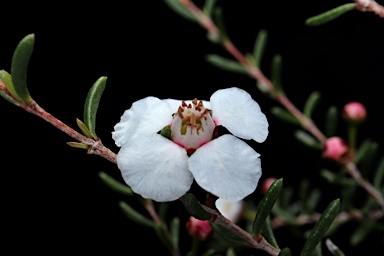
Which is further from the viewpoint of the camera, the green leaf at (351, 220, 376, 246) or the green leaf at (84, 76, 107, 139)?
the green leaf at (351, 220, 376, 246)

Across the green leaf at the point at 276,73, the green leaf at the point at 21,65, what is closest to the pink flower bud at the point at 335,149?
the green leaf at the point at 276,73

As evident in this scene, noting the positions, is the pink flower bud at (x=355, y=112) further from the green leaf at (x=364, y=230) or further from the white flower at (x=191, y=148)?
the white flower at (x=191, y=148)

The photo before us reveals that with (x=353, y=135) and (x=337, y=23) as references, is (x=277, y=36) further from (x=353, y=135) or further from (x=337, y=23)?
(x=353, y=135)

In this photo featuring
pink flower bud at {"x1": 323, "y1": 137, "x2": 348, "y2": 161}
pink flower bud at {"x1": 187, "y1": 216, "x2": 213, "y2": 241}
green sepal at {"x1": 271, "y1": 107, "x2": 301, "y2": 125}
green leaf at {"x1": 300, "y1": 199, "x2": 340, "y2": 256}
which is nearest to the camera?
green leaf at {"x1": 300, "y1": 199, "x2": 340, "y2": 256}

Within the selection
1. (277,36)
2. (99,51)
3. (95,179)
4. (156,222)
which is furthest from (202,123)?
(277,36)

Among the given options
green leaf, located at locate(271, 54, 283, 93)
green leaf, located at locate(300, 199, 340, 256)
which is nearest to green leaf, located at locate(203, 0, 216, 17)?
green leaf, located at locate(271, 54, 283, 93)

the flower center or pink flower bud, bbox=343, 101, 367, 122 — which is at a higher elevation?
the flower center

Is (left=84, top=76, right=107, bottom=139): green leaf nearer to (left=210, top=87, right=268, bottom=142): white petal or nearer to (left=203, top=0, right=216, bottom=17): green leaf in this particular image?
(left=210, top=87, right=268, bottom=142): white petal
